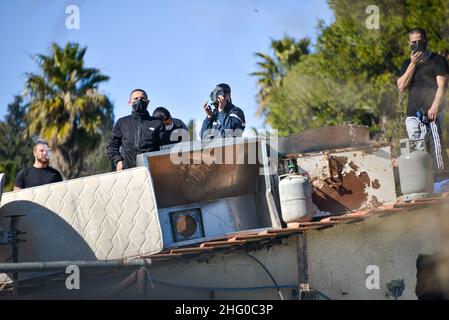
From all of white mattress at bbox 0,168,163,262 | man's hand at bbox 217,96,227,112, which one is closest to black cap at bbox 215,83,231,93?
man's hand at bbox 217,96,227,112

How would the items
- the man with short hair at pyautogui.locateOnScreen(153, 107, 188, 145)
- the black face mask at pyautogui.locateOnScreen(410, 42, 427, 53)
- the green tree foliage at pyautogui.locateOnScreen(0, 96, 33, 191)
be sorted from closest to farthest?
the black face mask at pyautogui.locateOnScreen(410, 42, 427, 53)
the man with short hair at pyautogui.locateOnScreen(153, 107, 188, 145)
the green tree foliage at pyautogui.locateOnScreen(0, 96, 33, 191)

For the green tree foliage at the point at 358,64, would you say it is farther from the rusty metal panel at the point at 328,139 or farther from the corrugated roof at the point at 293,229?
the corrugated roof at the point at 293,229

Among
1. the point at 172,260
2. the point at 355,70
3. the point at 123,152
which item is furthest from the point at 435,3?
the point at 172,260

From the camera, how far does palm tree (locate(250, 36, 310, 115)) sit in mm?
34094

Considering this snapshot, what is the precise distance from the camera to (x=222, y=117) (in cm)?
725

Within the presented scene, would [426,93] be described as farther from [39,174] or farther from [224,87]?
[39,174]

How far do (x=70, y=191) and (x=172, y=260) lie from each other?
107 centimetres

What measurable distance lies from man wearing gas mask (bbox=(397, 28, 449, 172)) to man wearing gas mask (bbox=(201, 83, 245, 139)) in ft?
5.72

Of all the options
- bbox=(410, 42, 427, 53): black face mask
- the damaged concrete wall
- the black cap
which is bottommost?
the damaged concrete wall

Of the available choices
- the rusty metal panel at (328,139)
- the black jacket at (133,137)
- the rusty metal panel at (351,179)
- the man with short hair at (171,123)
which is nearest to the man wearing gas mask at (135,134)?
the black jacket at (133,137)

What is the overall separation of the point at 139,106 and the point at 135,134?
29cm

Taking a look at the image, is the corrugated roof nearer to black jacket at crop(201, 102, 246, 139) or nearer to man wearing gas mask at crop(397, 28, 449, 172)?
man wearing gas mask at crop(397, 28, 449, 172)

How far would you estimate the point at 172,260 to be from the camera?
5.75 m
